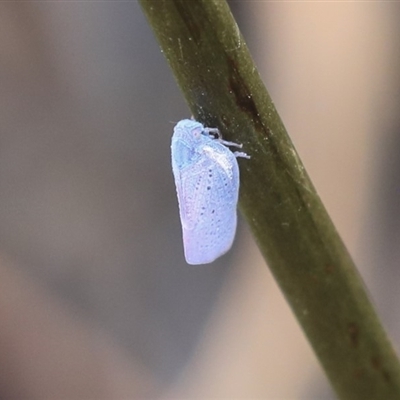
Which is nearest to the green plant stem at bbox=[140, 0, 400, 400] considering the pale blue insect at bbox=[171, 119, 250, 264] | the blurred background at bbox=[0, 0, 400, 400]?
the pale blue insect at bbox=[171, 119, 250, 264]

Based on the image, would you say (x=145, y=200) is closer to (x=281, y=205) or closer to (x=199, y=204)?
(x=199, y=204)

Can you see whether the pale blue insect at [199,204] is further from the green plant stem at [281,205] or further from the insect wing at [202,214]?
the green plant stem at [281,205]

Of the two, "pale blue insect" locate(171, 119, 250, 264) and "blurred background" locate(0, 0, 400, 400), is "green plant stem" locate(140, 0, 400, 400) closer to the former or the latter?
"pale blue insect" locate(171, 119, 250, 264)

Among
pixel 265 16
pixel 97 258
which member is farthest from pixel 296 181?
pixel 97 258

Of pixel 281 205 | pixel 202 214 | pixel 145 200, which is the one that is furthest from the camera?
pixel 145 200

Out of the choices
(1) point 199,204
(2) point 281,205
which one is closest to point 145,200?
(1) point 199,204

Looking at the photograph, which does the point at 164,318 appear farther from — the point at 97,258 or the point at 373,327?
the point at 373,327
